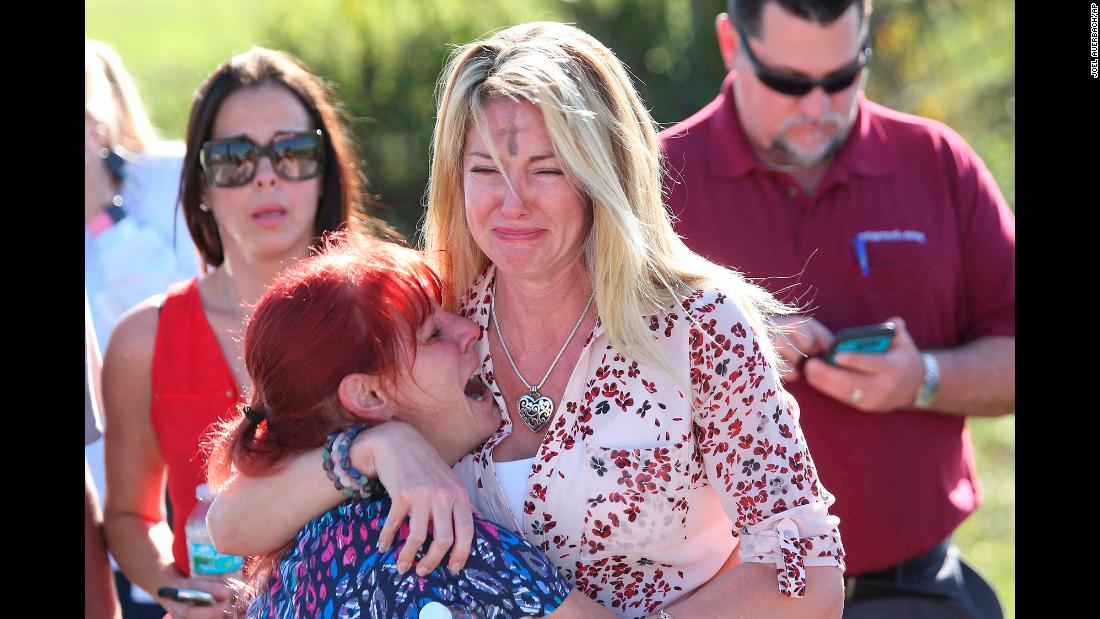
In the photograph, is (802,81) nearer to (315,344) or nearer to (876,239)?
(876,239)

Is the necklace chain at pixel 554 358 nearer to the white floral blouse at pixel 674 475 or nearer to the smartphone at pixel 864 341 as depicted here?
the white floral blouse at pixel 674 475

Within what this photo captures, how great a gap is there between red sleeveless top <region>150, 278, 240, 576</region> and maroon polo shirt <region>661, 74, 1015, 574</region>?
127 cm

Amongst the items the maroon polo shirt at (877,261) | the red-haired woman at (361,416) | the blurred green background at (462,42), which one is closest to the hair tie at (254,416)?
the red-haired woman at (361,416)

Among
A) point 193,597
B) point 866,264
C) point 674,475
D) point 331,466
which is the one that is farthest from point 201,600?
point 866,264

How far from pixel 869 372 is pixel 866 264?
1.05 ft

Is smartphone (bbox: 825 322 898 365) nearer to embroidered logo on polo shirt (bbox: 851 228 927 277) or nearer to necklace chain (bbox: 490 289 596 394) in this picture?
embroidered logo on polo shirt (bbox: 851 228 927 277)

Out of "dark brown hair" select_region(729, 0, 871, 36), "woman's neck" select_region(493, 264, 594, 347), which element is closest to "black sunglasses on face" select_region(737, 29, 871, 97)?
"dark brown hair" select_region(729, 0, 871, 36)

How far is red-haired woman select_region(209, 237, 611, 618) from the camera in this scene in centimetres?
196

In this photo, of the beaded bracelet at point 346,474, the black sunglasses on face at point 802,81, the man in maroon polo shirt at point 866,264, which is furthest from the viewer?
the black sunglasses on face at point 802,81

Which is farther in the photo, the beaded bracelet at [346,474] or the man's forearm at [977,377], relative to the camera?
the man's forearm at [977,377]

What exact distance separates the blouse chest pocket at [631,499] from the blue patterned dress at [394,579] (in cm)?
15

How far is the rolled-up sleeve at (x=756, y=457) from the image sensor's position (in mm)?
2125

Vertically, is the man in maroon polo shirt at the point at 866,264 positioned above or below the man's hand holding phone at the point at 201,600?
above
